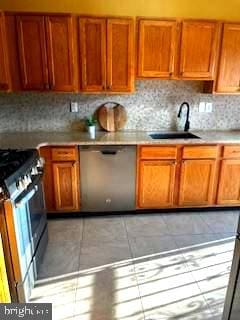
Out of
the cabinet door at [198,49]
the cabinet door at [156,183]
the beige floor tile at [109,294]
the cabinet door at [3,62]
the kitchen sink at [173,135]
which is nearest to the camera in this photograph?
the beige floor tile at [109,294]

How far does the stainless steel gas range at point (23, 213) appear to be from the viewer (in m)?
1.66

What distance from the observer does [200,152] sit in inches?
117

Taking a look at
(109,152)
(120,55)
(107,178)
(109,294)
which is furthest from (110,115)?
(109,294)

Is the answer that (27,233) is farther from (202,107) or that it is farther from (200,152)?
(202,107)

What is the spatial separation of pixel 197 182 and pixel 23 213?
6.75 ft

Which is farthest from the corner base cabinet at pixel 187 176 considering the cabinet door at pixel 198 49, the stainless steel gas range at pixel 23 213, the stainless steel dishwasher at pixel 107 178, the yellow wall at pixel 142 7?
the yellow wall at pixel 142 7

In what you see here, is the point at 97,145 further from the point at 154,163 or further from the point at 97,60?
the point at 97,60

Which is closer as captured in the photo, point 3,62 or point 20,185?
point 20,185

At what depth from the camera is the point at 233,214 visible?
3.18 metres

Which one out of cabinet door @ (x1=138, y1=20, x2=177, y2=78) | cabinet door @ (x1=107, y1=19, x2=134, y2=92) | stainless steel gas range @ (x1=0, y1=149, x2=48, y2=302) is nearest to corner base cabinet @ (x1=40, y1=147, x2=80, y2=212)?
stainless steel gas range @ (x1=0, y1=149, x2=48, y2=302)

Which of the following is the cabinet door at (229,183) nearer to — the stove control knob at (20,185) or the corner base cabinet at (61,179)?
the corner base cabinet at (61,179)

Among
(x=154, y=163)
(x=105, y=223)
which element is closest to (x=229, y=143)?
(x=154, y=163)

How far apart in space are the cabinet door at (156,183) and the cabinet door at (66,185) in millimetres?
752

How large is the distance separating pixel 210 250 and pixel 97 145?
1.58 m
